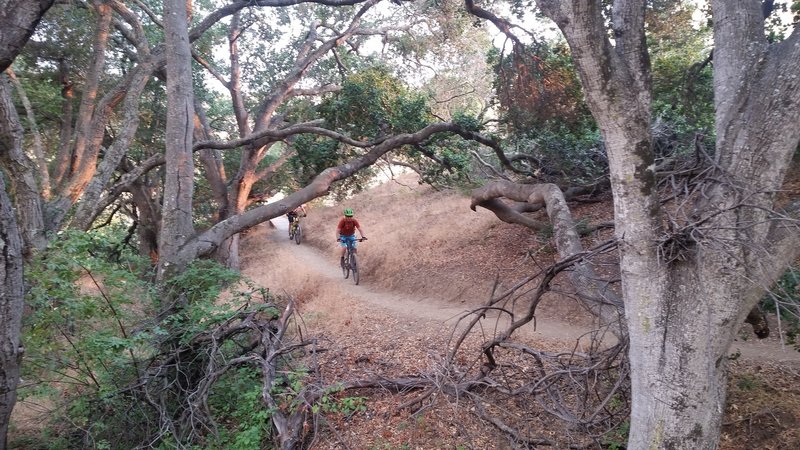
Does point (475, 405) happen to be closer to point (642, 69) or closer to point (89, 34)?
point (642, 69)

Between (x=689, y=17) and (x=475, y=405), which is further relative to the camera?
(x=689, y=17)

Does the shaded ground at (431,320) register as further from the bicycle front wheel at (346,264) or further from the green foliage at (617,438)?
the bicycle front wheel at (346,264)

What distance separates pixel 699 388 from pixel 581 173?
26.6ft

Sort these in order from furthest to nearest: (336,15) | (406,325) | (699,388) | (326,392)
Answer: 1. (336,15)
2. (406,325)
3. (326,392)
4. (699,388)

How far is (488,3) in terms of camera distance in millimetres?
8781

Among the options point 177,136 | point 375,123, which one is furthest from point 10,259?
point 375,123

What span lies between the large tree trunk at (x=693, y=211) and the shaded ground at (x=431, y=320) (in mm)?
476

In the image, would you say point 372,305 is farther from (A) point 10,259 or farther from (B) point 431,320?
(A) point 10,259

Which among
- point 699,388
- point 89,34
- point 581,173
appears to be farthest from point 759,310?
point 89,34

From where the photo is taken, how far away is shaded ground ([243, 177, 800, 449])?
420 centimetres

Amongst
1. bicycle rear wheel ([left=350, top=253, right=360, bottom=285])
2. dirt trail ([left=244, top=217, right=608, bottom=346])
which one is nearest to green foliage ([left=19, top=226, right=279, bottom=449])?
dirt trail ([left=244, top=217, right=608, bottom=346])

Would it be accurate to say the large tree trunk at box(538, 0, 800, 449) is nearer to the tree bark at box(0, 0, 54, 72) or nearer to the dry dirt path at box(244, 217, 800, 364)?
the dry dirt path at box(244, 217, 800, 364)

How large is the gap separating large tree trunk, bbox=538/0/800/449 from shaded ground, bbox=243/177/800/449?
48 cm

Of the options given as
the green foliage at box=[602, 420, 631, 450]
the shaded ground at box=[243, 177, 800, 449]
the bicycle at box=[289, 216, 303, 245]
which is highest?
the bicycle at box=[289, 216, 303, 245]
